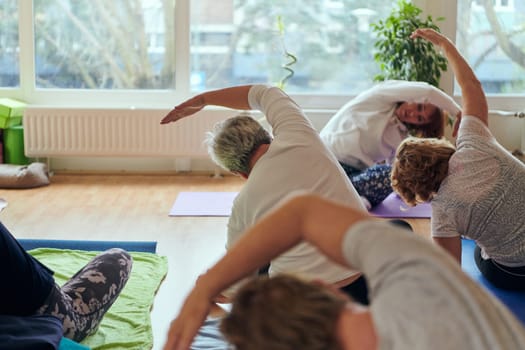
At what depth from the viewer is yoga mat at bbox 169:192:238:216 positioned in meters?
4.73

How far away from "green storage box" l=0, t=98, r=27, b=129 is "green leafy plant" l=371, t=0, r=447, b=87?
2609 mm

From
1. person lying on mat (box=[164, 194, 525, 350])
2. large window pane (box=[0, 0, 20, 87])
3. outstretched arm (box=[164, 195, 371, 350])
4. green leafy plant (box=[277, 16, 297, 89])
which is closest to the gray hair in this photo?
outstretched arm (box=[164, 195, 371, 350])

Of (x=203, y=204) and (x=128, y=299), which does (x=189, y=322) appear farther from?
(x=203, y=204)

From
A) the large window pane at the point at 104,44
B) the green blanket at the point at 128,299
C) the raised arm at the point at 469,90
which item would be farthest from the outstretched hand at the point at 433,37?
the large window pane at the point at 104,44

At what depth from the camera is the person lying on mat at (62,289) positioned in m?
2.22

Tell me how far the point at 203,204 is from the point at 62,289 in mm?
2422

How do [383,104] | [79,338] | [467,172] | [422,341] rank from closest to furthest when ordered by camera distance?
[422,341] → [79,338] → [467,172] → [383,104]

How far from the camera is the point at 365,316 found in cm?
108

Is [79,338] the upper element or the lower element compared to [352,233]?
lower

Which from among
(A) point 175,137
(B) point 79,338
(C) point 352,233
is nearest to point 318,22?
(A) point 175,137

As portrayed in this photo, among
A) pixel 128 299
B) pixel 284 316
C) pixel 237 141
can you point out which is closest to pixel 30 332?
pixel 237 141

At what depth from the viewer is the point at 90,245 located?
395 centimetres

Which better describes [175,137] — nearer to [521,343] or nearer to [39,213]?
[39,213]

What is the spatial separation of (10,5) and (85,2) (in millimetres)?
575
